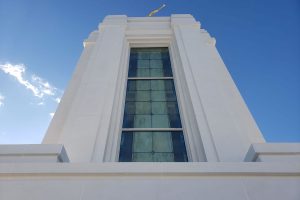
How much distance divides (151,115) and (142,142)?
0.99 metres

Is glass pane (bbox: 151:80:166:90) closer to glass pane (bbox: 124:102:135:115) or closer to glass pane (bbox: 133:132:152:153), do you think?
glass pane (bbox: 124:102:135:115)

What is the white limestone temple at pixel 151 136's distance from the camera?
3.03 meters

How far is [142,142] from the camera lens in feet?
18.9

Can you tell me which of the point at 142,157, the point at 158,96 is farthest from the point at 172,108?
the point at 142,157

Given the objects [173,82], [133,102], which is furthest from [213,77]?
[133,102]

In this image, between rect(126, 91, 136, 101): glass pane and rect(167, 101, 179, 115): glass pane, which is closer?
rect(167, 101, 179, 115): glass pane

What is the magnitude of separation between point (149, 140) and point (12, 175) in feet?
10.3

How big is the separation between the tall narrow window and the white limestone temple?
0.08ft

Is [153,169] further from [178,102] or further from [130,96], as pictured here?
[130,96]

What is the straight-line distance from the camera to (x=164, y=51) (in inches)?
366

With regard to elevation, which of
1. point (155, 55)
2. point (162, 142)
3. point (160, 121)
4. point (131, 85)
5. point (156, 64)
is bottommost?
point (162, 142)

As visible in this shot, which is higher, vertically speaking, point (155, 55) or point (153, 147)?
point (155, 55)

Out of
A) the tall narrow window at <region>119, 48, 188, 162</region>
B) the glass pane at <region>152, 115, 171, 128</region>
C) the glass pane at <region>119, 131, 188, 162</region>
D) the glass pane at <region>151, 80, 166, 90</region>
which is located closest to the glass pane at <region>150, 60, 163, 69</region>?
the tall narrow window at <region>119, 48, 188, 162</region>

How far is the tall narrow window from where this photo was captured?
5.50m
